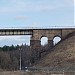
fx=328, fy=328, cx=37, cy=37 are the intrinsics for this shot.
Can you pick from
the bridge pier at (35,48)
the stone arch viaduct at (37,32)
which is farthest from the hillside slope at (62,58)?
the bridge pier at (35,48)

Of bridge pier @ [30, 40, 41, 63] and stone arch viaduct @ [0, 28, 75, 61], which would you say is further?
stone arch viaduct @ [0, 28, 75, 61]

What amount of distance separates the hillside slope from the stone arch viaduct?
8361 mm

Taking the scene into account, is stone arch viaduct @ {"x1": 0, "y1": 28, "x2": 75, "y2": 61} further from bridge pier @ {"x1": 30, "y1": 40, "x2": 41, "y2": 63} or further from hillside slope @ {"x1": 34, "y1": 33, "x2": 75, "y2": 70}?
hillside slope @ {"x1": 34, "y1": 33, "x2": 75, "y2": 70}

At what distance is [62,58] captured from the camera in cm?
9175

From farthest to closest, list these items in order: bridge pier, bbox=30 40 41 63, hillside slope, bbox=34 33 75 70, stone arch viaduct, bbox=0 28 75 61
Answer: stone arch viaduct, bbox=0 28 75 61, bridge pier, bbox=30 40 41 63, hillside slope, bbox=34 33 75 70

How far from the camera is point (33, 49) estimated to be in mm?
117938

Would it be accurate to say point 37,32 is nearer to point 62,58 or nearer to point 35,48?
point 35,48

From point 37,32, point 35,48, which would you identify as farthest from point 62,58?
point 37,32

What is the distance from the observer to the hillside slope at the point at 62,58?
8277cm

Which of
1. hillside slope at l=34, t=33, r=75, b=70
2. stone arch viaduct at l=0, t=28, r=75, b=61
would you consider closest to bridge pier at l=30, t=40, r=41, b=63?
stone arch viaduct at l=0, t=28, r=75, b=61

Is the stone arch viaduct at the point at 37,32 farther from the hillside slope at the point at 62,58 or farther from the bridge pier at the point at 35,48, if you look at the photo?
the hillside slope at the point at 62,58

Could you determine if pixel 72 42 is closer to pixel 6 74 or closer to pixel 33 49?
pixel 33 49

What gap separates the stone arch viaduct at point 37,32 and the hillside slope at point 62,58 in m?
8.36

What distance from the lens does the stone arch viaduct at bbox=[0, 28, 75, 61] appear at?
4594 inches
